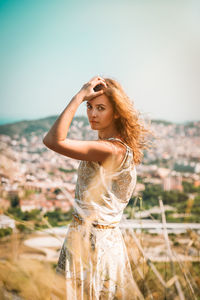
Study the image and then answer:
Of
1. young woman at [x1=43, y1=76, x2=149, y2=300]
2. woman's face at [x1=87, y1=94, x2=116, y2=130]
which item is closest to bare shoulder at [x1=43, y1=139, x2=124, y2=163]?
young woman at [x1=43, y1=76, x2=149, y2=300]

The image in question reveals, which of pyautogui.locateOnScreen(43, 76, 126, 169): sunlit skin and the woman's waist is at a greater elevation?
pyautogui.locateOnScreen(43, 76, 126, 169): sunlit skin

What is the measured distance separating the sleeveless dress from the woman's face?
0.60ft

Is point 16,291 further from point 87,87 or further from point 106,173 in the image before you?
point 87,87

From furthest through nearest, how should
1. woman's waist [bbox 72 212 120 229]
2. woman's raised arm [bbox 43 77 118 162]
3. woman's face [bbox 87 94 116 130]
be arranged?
woman's face [bbox 87 94 116 130]
woman's waist [bbox 72 212 120 229]
woman's raised arm [bbox 43 77 118 162]

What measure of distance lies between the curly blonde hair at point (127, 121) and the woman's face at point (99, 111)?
0.10 feet

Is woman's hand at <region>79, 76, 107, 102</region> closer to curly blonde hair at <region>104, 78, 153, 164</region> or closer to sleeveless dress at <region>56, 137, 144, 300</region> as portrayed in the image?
curly blonde hair at <region>104, 78, 153, 164</region>

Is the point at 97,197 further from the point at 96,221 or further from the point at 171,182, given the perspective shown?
the point at 171,182

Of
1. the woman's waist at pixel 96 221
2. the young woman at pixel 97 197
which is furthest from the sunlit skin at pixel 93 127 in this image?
the woman's waist at pixel 96 221

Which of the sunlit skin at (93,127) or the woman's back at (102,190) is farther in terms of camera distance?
the woman's back at (102,190)

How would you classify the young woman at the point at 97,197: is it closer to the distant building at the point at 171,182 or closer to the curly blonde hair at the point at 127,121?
the curly blonde hair at the point at 127,121

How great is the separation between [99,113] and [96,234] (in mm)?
472

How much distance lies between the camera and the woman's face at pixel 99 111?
1102 mm

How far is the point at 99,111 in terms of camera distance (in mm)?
1107

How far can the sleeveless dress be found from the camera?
858 mm
